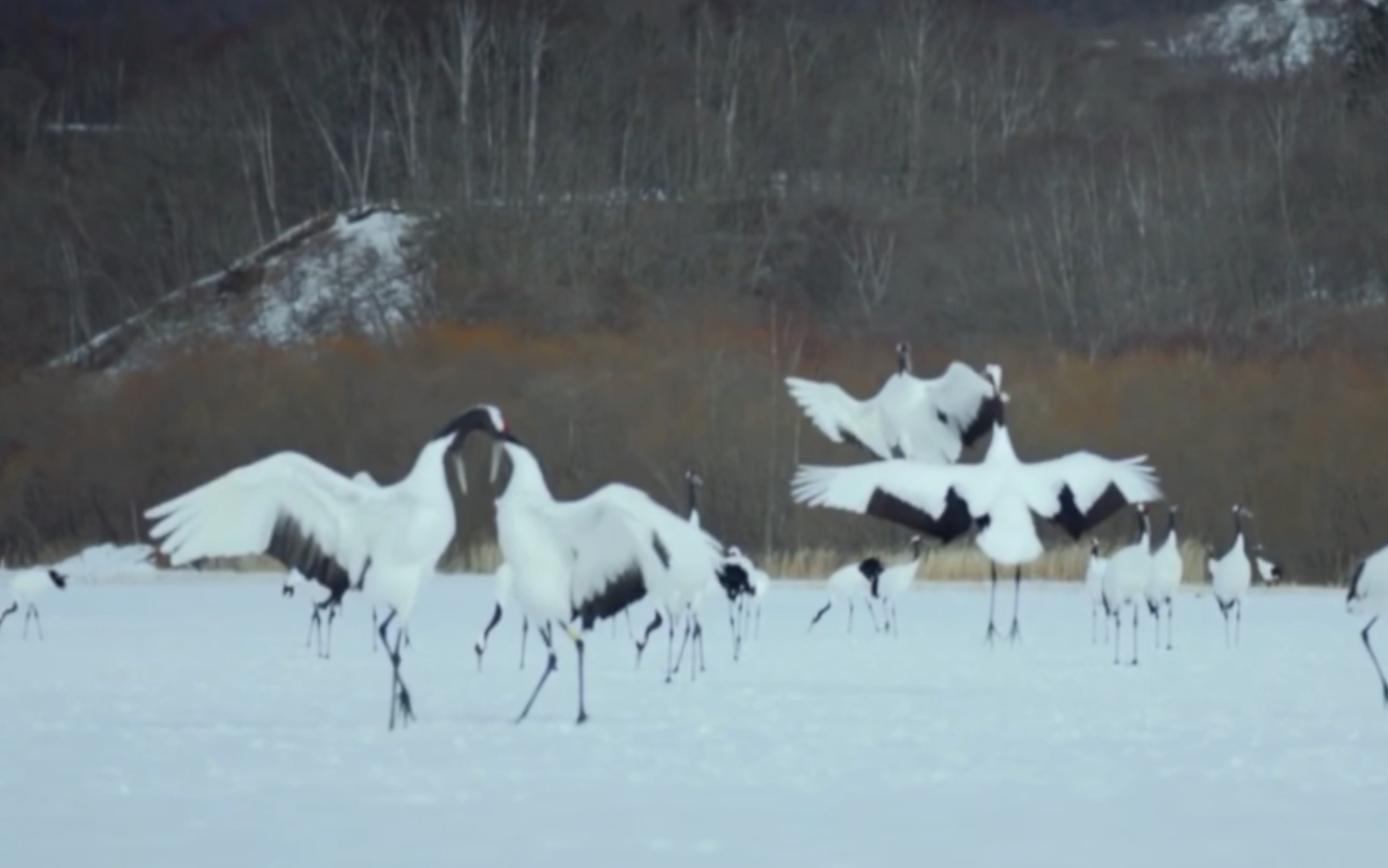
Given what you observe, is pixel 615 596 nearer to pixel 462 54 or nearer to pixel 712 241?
pixel 712 241

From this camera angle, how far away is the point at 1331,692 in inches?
516

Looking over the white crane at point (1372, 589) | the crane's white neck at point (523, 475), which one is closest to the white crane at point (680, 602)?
the crane's white neck at point (523, 475)

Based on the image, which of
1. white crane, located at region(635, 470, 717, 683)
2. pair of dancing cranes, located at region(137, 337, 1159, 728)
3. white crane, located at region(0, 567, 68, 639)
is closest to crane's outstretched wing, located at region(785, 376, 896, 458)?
white crane, located at region(635, 470, 717, 683)

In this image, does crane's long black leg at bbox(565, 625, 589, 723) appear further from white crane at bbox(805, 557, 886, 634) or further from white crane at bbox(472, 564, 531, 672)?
white crane at bbox(805, 557, 886, 634)

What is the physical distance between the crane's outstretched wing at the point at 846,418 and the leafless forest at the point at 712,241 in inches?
353

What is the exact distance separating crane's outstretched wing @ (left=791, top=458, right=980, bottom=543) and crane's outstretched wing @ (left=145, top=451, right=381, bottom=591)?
4.53 meters

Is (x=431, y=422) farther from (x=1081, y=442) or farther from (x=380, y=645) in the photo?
(x=380, y=645)

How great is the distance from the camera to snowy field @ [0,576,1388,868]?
826cm

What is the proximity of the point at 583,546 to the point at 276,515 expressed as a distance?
1.18 m

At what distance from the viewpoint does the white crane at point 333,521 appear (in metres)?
11.4

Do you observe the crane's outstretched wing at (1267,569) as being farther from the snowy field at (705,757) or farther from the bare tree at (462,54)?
the bare tree at (462,54)

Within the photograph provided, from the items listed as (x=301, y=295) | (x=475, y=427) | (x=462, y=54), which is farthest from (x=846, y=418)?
(x=462, y=54)

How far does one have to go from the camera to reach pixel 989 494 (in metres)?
16.1

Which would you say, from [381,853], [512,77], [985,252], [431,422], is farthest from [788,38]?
[381,853]
